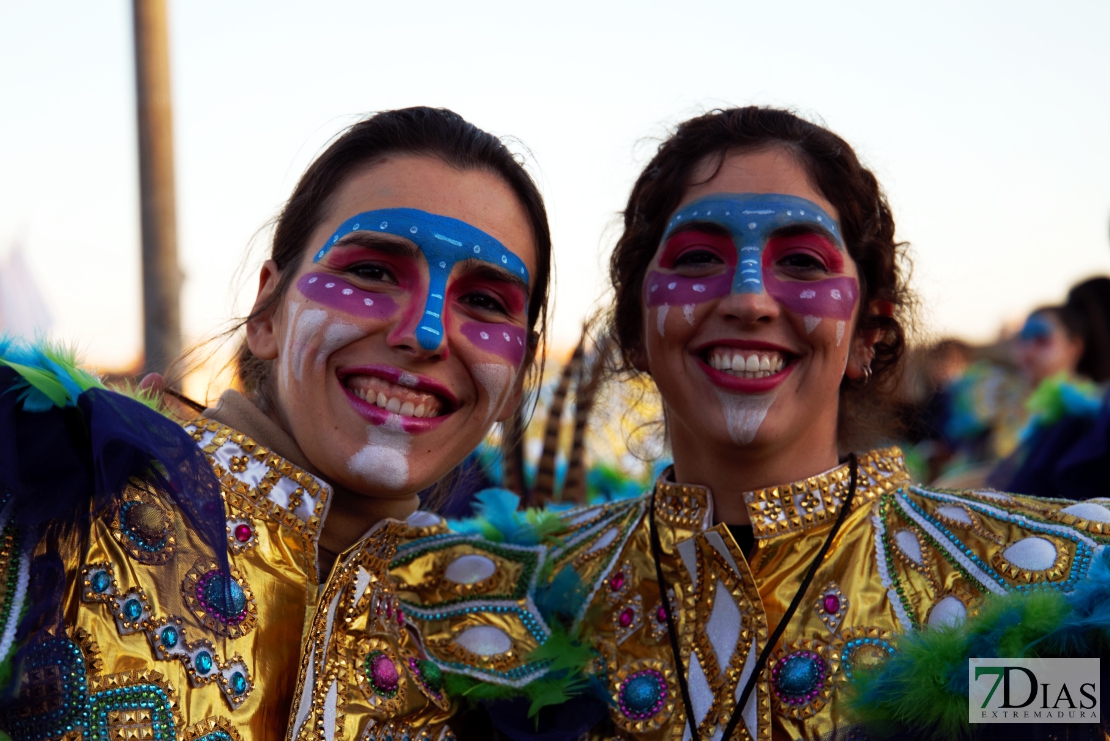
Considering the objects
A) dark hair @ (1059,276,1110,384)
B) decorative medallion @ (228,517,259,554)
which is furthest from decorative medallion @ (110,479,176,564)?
dark hair @ (1059,276,1110,384)

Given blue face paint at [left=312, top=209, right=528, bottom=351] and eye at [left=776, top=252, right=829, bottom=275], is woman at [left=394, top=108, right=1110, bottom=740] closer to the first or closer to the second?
eye at [left=776, top=252, right=829, bottom=275]

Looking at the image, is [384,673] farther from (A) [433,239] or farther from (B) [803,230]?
(B) [803,230]

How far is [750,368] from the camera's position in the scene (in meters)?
2.40

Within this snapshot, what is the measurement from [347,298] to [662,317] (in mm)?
725

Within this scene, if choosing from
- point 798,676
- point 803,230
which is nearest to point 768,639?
point 798,676

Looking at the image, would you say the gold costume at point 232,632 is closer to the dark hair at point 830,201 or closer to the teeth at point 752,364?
the teeth at point 752,364

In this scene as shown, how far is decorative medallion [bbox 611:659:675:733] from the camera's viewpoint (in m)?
2.27

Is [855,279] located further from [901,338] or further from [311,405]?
[311,405]

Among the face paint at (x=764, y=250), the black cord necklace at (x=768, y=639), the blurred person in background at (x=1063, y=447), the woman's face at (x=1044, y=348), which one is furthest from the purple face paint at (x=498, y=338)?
the woman's face at (x=1044, y=348)

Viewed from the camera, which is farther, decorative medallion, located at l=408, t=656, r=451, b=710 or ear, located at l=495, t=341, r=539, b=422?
ear, located at l=495, t=341, r=539, b=422

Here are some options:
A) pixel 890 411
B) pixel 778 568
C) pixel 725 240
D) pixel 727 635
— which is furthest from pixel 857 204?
pixel 727 635

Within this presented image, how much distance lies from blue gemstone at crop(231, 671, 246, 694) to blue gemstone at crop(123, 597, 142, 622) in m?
0.21

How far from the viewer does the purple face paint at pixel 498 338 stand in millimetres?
2344

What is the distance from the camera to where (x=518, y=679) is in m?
2.36
